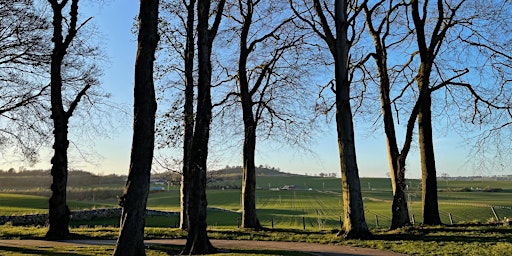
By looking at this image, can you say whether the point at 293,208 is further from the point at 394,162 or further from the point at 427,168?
the point at 427,168

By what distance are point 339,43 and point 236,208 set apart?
53.3 m

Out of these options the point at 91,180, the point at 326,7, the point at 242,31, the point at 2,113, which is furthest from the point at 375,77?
the point at 91,180

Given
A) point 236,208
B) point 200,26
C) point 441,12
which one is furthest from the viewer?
point 236,208

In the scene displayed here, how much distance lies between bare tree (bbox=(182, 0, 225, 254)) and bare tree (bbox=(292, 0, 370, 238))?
19.9 feet

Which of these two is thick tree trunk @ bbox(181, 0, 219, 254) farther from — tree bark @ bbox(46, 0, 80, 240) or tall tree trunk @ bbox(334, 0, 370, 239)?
tree bark @ bbox(46, 0, 80, 240)

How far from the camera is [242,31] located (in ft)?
71.8

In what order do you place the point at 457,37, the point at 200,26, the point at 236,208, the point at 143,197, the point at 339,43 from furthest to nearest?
1. the point at 236,208
2. the point at 457,37
3. the point at 339,43
4. the point at 200,26
5. the point at 143,197

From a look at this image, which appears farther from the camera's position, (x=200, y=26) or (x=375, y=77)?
(x=375, y=77)

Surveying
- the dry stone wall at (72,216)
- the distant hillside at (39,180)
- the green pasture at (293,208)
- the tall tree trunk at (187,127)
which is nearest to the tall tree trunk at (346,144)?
the tall tree trunk at (187,127)

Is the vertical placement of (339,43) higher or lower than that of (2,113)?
higher

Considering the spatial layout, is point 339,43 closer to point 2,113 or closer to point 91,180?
point 2,113

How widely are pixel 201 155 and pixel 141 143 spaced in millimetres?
3150

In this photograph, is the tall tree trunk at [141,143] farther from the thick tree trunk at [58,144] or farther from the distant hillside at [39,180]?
the distant hillside at [39,180]

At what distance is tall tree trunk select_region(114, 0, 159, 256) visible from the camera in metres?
8.79
